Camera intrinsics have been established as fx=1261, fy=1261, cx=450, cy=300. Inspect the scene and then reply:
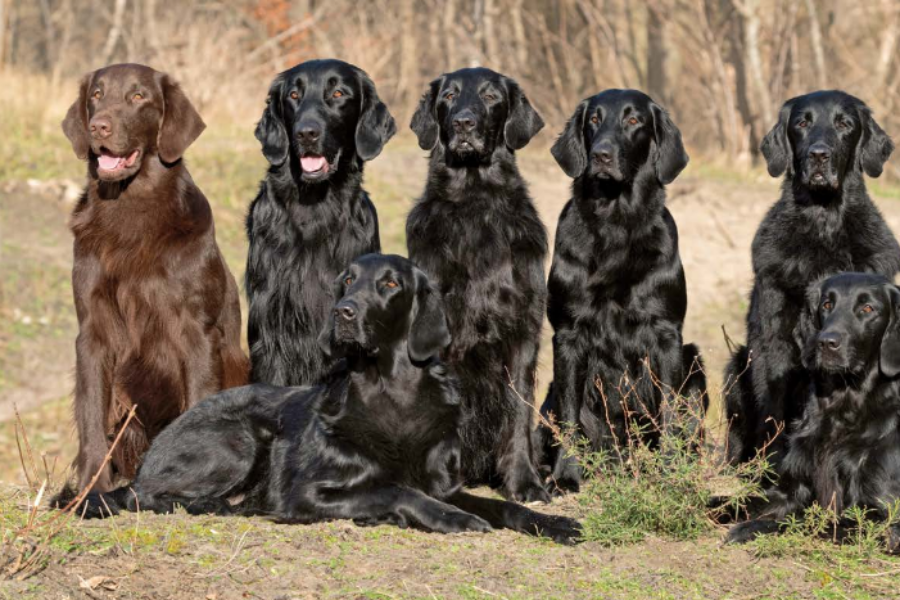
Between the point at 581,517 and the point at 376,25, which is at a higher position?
the point at 376,25

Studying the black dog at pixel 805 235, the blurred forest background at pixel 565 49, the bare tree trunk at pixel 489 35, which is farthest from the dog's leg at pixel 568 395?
the bare tree trunk at pixel 489 35

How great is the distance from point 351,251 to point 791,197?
2233mm

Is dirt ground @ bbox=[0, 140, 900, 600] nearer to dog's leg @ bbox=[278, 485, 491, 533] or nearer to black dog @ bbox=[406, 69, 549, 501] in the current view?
dog's leg @ bbox=[278, 485, 491, 533]

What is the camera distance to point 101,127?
6008 millimetres

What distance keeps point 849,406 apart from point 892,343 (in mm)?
322

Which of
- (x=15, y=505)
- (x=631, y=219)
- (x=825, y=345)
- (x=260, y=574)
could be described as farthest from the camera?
(x=631, y=219)

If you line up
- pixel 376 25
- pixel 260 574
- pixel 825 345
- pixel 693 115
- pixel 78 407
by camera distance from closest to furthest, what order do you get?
pixel 260 574 < pixel 825 345 < pixel 78 407 < pixel 693 115 < pixel 376 25

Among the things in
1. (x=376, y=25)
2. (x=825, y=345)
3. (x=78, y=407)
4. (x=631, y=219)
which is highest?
(x=376, y=25)

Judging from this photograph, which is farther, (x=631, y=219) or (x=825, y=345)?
(x=631, y=219)

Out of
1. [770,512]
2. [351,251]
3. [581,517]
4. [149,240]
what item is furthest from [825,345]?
[149,240]

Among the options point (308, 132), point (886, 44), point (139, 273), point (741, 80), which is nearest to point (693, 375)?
point (308, 132)

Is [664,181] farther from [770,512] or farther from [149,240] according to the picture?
[149,240]

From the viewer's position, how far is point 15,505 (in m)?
5.48

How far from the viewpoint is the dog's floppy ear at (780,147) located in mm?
6395
